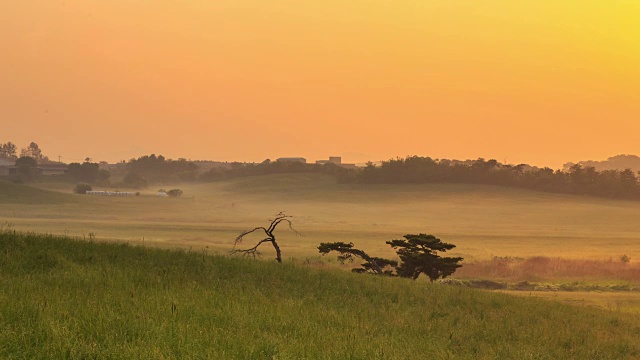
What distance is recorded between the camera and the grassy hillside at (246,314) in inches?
422

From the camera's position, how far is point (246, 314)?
526 inches

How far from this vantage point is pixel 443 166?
16850 cm

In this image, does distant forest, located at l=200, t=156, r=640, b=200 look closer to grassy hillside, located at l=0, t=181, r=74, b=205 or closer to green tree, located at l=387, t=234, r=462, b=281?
grassy hillside, located at l=0, t=181, r=74, b=205

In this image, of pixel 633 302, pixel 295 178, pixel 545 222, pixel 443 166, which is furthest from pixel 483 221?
pixel 633 302

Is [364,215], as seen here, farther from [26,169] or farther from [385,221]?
[26,169]

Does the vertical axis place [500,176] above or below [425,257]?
above

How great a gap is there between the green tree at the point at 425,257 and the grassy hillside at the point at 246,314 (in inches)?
259

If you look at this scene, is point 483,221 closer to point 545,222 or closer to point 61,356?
point 545,222

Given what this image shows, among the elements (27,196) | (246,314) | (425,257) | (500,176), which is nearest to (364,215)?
(500,176)

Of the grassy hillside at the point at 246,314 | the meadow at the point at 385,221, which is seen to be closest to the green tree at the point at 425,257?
the grassy hillside at the point at 246,314

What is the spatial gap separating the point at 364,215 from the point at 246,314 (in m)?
116

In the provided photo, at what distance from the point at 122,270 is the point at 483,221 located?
110m

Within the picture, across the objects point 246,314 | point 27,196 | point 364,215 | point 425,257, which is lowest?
point 364,215

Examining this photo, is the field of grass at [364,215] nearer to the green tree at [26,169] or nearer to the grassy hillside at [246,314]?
the grassy hillside at [246,314]
